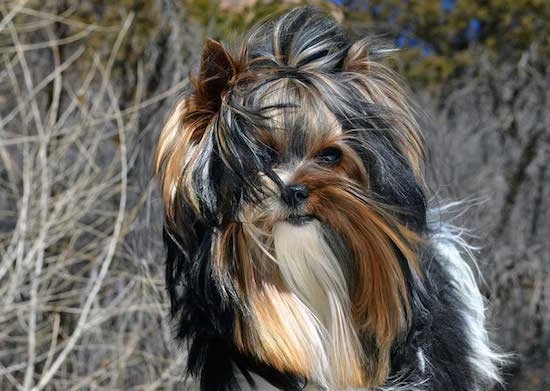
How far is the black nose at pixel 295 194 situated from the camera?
10.1 feet

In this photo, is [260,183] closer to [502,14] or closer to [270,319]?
[270,319]

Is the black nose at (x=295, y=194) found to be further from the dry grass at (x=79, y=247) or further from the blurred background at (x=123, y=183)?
the dry grass at (x=79, y=247)

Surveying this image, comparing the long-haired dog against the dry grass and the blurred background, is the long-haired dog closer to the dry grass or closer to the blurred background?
the blurred background

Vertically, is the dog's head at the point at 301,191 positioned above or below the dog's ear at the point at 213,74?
below

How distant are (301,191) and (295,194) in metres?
0.02

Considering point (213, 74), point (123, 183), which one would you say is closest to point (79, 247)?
point (123, 183)

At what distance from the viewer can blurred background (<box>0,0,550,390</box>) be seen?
5.23m

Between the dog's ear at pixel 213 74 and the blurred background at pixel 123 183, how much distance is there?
159cm

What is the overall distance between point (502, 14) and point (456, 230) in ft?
18.6

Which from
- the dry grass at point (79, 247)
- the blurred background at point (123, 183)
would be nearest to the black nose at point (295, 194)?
the blurred background at point (123, 183)

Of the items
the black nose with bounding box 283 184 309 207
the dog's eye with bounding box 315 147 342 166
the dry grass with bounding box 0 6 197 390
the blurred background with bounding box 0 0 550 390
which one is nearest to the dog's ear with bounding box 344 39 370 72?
the dog's eye with bounding box 315 147 342 166

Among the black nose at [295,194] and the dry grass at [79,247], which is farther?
the dry grass at [79,247]

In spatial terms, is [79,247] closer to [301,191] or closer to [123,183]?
[123,183]

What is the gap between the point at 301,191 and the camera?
121 inches
